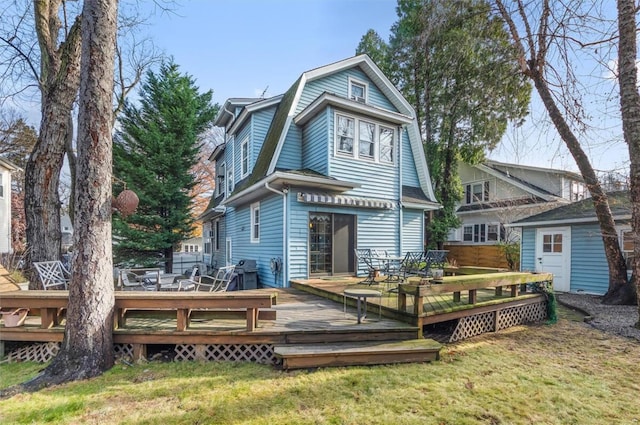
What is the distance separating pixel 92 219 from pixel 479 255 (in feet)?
56.0

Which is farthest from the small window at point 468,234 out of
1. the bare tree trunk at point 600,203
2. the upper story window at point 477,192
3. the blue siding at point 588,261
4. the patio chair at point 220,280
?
the patio chair at point 220,280

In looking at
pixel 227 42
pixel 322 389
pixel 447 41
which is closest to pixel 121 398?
pixel 322 389

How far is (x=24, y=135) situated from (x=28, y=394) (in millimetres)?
24175

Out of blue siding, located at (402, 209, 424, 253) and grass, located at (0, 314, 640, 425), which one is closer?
grass, located at (0, 314, 640, 425)

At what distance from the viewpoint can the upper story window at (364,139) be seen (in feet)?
30.3

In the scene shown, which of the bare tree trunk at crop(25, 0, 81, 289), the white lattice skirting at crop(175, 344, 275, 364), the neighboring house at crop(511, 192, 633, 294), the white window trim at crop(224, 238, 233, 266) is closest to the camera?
the white lattice skirting at crop(175, 344, 275, 364)

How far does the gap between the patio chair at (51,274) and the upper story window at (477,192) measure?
64.2ft

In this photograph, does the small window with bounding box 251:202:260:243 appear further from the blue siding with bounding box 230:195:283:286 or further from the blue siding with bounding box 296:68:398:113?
the blue siding with bounding box 296:68:398:113

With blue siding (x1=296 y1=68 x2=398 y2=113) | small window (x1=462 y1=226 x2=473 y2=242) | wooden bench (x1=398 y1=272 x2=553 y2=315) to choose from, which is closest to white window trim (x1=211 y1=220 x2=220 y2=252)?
blue siding (x1=296 y1=68 x2=398 y2=113)

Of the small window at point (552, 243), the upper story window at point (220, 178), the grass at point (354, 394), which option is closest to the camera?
the grass at point (354, 394)

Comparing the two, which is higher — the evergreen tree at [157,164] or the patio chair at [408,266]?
the evergreen tree at [157,164]

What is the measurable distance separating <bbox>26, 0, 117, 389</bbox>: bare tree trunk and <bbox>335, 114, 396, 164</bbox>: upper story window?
238 inches

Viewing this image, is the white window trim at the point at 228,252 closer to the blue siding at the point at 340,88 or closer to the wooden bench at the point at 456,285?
the blue siding at the point at 340,88

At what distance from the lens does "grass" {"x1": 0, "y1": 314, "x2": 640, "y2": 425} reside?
3016 mm
